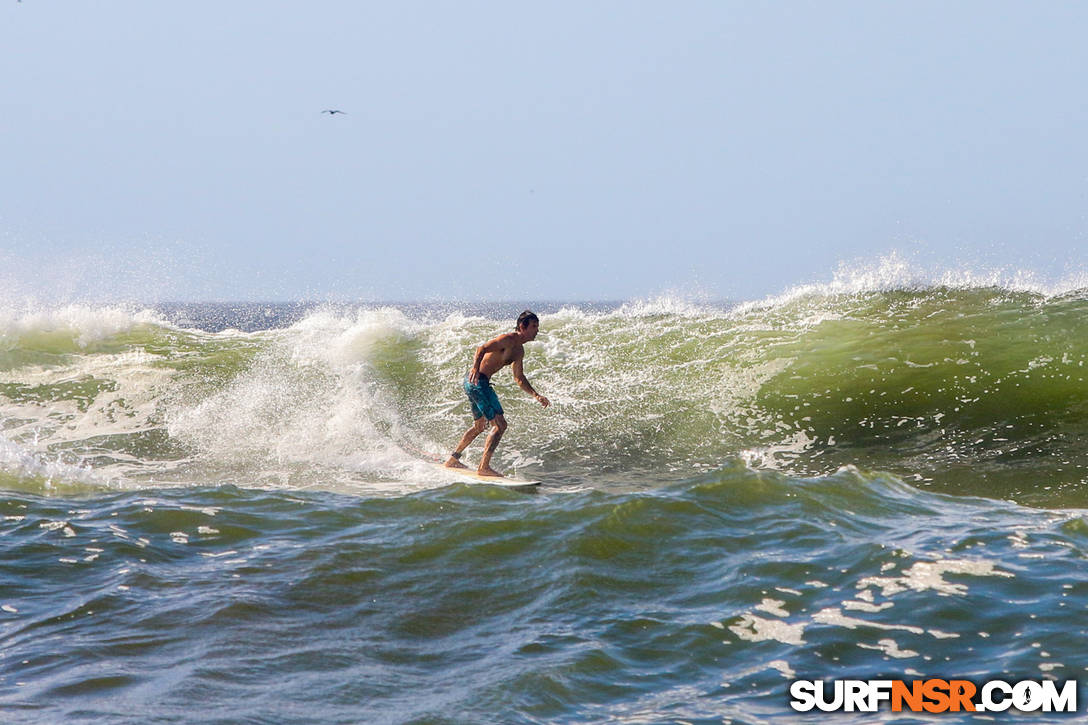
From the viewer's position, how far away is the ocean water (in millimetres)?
4555

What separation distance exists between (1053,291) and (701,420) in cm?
704

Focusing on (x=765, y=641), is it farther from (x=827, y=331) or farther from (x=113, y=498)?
(x=827, y=331)

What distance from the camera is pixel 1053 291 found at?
1549 cm

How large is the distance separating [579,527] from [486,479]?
127 inches

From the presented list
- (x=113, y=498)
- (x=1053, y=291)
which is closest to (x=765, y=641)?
(x=113, y=498)

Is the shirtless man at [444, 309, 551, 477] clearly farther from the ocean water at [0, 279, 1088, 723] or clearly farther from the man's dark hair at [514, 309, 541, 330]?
the ocean water at [0, 279, 1088, 723]

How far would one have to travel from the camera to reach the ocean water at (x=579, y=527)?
179 inches

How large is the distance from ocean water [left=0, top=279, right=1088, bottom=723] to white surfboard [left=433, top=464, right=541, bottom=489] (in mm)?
252

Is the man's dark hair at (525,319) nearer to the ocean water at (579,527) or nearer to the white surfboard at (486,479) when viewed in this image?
the white surfboard at (486,479)

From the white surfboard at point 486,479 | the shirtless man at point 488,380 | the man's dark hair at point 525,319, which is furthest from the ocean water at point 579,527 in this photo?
the man's dark hair at point 525,319

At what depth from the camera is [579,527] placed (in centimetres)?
702

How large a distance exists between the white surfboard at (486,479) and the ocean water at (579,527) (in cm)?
25

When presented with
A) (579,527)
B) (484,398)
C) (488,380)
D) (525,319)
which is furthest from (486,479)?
(579,527)

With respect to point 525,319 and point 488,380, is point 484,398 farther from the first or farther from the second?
point 525,319
